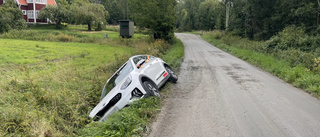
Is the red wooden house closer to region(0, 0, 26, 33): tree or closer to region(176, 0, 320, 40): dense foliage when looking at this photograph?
region(0, 0, 26, 33): tree

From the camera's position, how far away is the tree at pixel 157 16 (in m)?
24.9

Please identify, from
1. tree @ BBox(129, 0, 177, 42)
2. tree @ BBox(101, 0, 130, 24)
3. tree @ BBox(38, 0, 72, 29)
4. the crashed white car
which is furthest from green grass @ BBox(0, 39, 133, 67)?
tree @ BBox(101, 0, 130, 24)

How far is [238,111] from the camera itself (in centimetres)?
545

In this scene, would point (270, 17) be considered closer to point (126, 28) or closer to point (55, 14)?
point (126, 28)

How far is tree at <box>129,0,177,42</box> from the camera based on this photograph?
24859 millimetres

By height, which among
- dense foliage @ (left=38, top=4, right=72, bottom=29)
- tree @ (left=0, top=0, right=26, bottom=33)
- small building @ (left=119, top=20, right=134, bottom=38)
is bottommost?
small building @ (left=119, top=20, right=134, bottom=38)

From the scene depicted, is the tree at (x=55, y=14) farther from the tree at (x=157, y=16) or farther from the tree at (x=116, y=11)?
the tree at (x=157, y=16)

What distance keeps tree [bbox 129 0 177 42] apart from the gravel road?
692 inches

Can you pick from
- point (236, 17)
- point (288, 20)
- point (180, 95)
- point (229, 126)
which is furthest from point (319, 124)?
point (236, 17)

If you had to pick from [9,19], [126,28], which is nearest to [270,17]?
[126,28]

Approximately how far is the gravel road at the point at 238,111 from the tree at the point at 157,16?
57.6 ft

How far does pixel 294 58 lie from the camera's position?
39.1ft

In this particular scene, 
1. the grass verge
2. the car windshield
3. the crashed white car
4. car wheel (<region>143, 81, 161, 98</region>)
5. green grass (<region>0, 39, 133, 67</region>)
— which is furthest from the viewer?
green grass (<region>0, 39, 133, 67</region>)

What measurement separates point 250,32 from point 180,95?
96.8 ft
